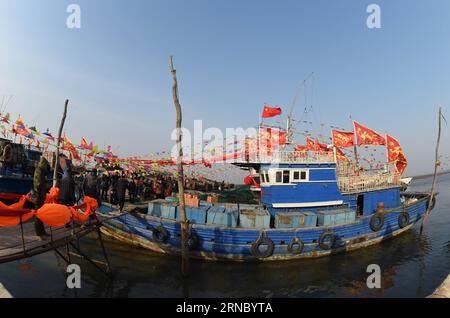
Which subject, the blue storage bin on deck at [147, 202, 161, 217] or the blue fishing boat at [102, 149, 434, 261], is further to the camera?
the blue storage bin on deck at [147, 202, 161, 217]

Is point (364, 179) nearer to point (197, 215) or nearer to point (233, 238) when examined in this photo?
point (233, 238)

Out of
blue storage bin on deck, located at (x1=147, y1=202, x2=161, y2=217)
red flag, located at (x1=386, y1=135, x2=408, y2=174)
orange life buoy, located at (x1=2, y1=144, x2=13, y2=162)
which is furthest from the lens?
orange life buoy, located at (x1=2, y1=144, x2=13, y2=162)

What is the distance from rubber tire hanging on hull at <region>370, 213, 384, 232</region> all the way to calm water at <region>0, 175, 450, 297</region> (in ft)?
5.24

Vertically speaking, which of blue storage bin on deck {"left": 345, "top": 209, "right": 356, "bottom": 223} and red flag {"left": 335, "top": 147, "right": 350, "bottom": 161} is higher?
red flag {"left": 335, "top": 147, "right": 350, "bottom": 161}

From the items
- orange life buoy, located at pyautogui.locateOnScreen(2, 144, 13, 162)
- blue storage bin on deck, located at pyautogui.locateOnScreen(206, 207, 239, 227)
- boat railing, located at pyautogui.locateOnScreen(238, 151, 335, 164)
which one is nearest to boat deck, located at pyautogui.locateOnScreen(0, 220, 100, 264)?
blue storage bin on deck, located at pyautogui.locateOnScreen(206, 207, 239, 227)

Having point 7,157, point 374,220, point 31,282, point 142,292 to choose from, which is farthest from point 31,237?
point 374,220

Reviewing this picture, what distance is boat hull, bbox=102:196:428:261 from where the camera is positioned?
13.1 metres

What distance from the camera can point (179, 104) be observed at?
11.4 meters

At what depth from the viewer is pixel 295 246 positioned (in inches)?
527

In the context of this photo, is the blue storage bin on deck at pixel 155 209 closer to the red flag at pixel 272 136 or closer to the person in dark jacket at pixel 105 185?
the person in dark jacket at pixel 105 185

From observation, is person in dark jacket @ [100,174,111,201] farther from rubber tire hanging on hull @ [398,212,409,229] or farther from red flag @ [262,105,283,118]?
rubber tire hanging on hull @ [398,212,409,229]

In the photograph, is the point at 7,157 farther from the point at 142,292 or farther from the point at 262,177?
the point at 262,177

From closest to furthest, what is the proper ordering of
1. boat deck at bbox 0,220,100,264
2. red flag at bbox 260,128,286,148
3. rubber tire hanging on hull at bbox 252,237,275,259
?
boat deck at bbox 0,220,100,264 < rubber tire hanging on hull at bbox 252,237,275,259 < red flag at bbox 260,128,286,148
